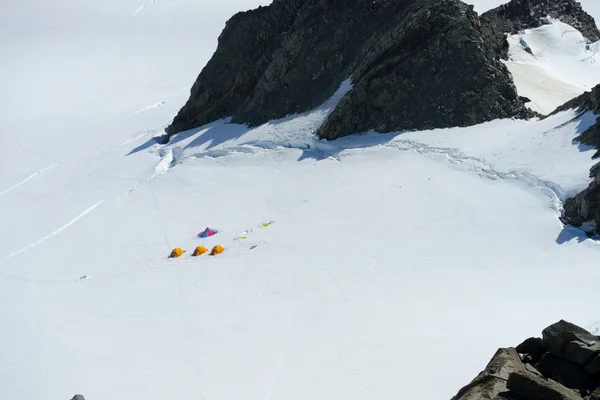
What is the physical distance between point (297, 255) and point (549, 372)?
532 inches

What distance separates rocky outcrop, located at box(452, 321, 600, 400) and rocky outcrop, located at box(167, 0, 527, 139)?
20317 mm

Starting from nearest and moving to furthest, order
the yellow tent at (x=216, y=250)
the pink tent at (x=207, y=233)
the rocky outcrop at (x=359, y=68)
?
the yellow tent at (x=216, y=250) → the pink tent at (x=207, y=233) → the rocky outcrop at (x=359, y=68)

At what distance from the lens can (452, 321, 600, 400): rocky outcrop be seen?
31.3 ft

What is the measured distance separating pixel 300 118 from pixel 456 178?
35.7ft

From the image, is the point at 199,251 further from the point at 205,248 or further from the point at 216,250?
the point at 216,250

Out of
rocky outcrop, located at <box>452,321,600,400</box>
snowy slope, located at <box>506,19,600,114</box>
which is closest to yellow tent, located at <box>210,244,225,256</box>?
snowy slope, located at <box>506,19,600,114</box>

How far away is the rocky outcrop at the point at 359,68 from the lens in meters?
31.0

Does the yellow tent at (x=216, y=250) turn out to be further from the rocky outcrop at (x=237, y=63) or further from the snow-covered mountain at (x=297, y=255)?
the rocky outcrop at (x=237, y=63)

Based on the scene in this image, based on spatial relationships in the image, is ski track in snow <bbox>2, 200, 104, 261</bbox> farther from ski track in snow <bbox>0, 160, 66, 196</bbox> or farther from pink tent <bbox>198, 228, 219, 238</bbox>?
ski track in snow <bbox>0, 160, 66, 196</bbox>

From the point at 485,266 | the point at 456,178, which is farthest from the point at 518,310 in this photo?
the point at 456,178

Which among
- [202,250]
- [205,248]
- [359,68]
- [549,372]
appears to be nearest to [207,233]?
[205,248]

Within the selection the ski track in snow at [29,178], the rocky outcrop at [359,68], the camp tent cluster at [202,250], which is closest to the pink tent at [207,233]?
the camp tent cluster at [202,250]

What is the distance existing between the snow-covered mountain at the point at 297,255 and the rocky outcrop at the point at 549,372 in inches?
162

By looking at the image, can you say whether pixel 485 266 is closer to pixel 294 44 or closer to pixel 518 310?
pixel 518 310
